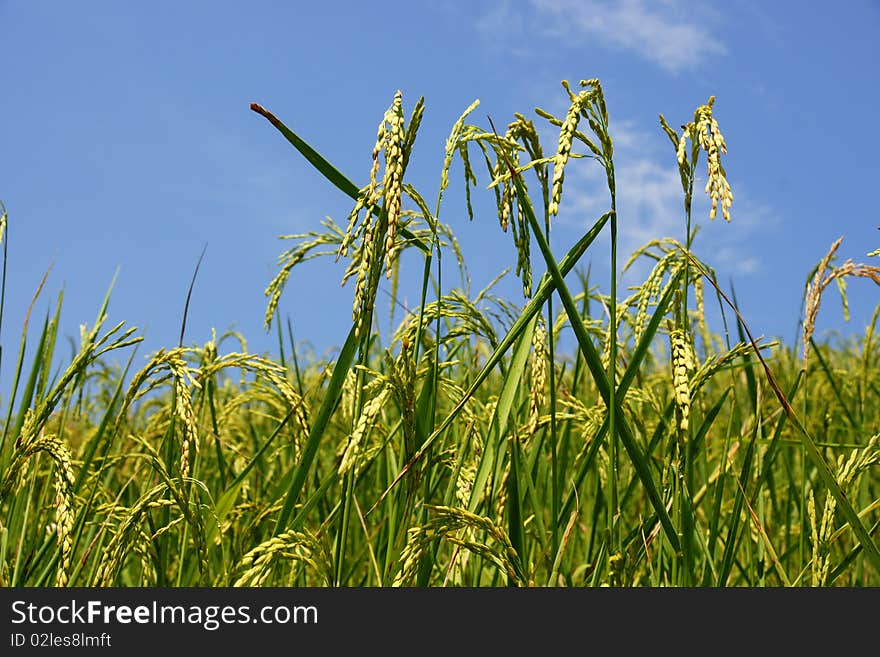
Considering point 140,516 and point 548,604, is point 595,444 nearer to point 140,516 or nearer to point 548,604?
point 548,604

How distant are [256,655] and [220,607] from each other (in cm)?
10

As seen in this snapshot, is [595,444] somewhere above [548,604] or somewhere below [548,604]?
above

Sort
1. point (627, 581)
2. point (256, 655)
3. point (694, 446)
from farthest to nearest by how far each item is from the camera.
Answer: point (694, 446) < point (627, 581) < point (256, 655)

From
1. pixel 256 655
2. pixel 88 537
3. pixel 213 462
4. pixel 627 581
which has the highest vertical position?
pixel 213 462

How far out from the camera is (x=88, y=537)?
3020 mm

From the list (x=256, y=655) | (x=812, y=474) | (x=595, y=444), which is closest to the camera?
(x=256, y=655)

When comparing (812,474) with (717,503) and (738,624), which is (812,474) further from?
(738,624)

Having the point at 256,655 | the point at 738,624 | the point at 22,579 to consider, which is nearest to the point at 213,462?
the point at 22,579

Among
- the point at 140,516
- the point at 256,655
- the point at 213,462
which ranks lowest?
the point at 256,655

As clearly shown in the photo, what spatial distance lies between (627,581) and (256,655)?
28.7 inches

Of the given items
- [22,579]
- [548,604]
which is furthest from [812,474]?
[22,579]

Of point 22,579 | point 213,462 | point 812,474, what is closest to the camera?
point 22,579

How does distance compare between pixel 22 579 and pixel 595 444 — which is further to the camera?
pixel 22 579

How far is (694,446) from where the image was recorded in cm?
181
